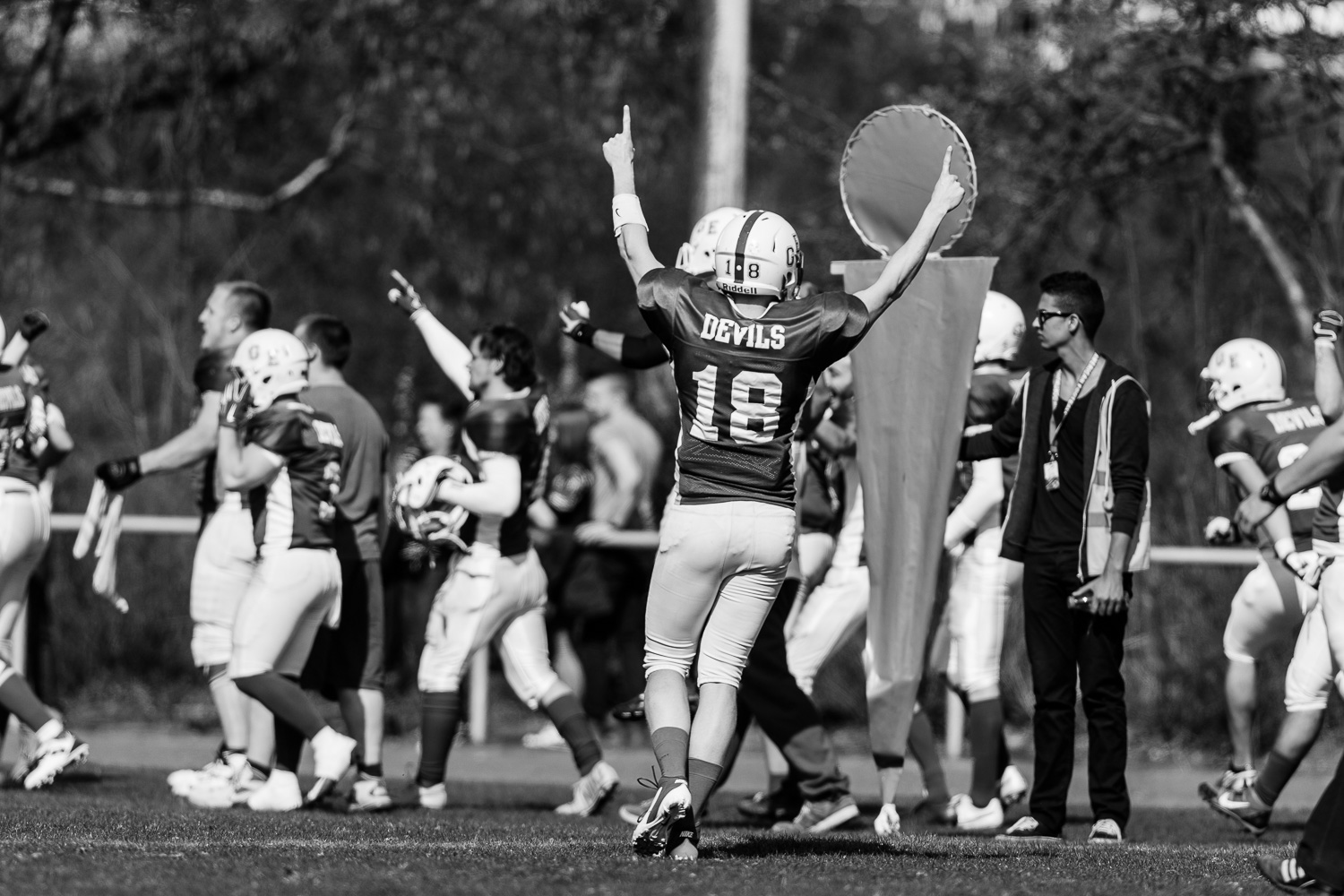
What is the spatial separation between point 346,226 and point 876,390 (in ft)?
59.7

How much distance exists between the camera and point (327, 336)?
34.8 ft

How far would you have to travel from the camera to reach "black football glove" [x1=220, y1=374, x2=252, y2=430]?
9461 millimetres

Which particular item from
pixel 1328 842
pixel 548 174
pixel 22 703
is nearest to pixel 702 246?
pixel 1328 842

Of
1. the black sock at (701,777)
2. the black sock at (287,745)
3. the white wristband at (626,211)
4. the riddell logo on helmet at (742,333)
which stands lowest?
the black sock at (287,745)

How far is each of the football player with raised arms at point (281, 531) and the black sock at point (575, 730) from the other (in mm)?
1101

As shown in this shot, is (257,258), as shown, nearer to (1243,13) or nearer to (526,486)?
(1243,13)

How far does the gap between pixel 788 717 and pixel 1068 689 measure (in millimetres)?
1351

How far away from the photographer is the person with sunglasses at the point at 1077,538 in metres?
8.56

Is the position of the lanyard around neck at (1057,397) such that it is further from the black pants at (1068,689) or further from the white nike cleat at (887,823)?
the white nike cleat at (887,823)

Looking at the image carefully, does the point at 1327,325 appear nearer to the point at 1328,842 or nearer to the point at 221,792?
the point at 1328,842

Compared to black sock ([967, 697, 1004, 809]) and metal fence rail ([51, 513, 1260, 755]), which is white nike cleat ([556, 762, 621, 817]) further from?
metal fence rail ([51, 513, 1260, 755])

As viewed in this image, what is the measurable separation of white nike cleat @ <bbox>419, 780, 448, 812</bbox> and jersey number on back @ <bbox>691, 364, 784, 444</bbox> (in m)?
3.79

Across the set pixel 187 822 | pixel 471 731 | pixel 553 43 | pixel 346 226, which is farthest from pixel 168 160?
pixel 187 822

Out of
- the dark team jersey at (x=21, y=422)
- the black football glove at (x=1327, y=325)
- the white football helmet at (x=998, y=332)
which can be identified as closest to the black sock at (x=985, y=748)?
the white football helmet at (x=998, y=332)
